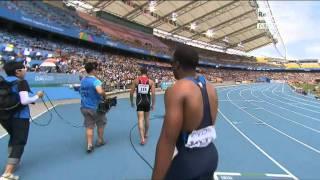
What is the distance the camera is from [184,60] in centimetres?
270

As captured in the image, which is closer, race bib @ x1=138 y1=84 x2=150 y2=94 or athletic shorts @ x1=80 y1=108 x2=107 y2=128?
Answer: athletic shorts @ x1=80 y1=108 x2=107 y2=128

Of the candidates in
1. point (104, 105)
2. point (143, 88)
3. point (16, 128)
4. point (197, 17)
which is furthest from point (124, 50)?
point (143, 88)

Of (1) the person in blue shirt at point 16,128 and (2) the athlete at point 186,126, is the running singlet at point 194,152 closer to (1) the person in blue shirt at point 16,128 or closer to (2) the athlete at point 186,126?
(2) the athlete at point 186,126

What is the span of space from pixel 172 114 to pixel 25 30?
4.16 ft

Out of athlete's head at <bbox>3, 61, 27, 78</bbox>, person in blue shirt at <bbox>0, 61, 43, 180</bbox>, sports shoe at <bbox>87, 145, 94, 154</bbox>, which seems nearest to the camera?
athlete's head at <bbox>3, 61, 27, 78</bbox>

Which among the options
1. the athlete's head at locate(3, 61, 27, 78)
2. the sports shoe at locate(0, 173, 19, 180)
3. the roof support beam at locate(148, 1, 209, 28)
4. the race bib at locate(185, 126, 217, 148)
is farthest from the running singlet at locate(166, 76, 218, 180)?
the sports shoe at locate(0, 173, 19, 180)

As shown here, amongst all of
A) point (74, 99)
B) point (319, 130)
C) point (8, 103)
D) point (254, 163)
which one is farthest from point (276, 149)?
point (74, 99)

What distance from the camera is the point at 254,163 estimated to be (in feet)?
23.6

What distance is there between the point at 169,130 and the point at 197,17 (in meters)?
1.52

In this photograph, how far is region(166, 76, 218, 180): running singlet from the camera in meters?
2.60

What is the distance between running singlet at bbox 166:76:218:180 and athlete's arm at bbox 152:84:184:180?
6 cm

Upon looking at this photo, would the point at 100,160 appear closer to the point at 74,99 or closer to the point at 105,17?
the point at 105,17

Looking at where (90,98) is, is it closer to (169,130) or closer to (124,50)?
(124,50)

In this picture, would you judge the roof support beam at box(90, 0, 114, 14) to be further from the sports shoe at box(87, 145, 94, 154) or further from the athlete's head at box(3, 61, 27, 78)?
the sports shoe at box(87, 145, 94, 154)
